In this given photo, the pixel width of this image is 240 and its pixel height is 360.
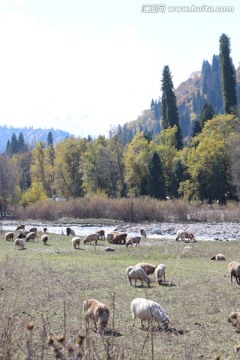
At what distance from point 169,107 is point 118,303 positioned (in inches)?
2493

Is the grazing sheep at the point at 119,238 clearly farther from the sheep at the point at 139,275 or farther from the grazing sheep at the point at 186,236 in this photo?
the sheep at the point at 139,275

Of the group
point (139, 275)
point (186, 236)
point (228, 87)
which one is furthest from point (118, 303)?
point (228, 87)

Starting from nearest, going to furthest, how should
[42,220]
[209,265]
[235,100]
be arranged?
[209,265] < [42,220] < [235,100]

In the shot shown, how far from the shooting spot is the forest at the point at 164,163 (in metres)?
61.8

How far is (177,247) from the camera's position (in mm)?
27969

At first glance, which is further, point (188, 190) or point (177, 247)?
point (188, 190)

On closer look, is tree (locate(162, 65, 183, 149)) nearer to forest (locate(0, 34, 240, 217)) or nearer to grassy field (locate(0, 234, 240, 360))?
forest (locate(0, 34, 240, 217))

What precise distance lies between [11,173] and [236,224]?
1749 inches

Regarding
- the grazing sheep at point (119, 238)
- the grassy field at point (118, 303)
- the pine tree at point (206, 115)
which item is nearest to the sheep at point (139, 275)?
the grassy field at point (118, 303)

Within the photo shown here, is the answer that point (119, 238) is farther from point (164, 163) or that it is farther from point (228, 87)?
point (228, 87)

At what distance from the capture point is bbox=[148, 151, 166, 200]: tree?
215ft

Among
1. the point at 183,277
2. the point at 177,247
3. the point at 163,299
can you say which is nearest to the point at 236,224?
the point at 177,247

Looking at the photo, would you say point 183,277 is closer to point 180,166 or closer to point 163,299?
point 163,299

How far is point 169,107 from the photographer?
7450 cm
